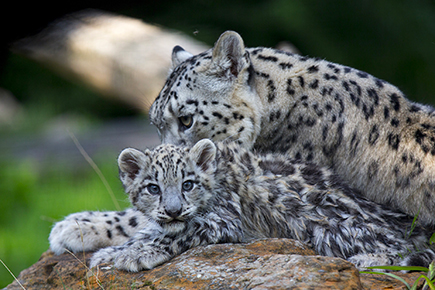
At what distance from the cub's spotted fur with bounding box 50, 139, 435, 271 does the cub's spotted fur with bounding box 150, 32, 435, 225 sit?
0.37 metres

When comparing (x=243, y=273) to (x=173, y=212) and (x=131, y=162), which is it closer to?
(x=173, y=212)

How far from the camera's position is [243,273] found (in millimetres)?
3846

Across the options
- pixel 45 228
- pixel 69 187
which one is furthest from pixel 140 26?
pixel 45 228

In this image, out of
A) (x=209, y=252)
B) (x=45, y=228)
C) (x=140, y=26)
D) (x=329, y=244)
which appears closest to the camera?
(x=209, y=252)

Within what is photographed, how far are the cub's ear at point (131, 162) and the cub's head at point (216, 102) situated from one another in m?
0.95

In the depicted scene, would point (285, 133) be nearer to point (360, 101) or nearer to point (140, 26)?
point (360, 101)

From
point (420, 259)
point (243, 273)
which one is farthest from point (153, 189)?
point (420, 259)

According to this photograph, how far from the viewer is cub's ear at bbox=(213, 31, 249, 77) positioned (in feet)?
18.9

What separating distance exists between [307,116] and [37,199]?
6.65 m

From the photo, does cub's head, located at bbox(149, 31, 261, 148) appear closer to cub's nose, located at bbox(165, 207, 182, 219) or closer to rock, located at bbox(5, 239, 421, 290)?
cub's nose, located at bbox(165, 207, 182, 219)

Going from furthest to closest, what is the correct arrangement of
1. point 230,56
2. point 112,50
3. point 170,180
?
1. point 112,50
2. point 230,56
3. point 170,180

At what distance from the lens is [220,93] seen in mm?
5848

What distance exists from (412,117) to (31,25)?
766 cm

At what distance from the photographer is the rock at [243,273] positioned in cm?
362
